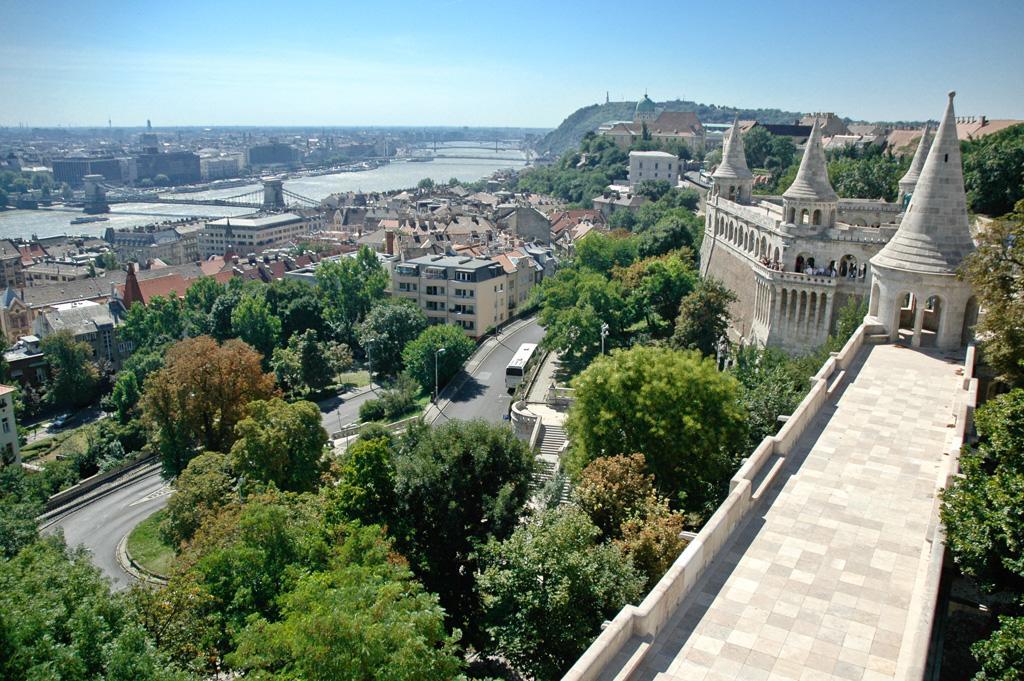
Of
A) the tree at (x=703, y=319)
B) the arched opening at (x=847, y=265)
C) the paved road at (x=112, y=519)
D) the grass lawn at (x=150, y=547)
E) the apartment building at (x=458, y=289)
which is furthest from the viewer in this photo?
the apartment building at (x=458, y=289)

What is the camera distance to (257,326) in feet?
172

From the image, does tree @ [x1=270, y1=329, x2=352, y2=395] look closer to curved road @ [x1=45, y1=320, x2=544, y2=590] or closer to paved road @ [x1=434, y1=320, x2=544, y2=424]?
curved road @ [x1=45, y1=320, x2=544, y2=590]

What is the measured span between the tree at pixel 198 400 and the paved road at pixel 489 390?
9.69 metres

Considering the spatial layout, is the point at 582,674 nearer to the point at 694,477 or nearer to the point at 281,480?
the point at 694,477

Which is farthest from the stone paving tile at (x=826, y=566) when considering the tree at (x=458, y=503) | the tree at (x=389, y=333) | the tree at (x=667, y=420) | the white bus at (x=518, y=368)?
the tree at (x=389, y=333)

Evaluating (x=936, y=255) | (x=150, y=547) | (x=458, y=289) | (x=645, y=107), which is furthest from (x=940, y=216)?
(x=645, y=107)

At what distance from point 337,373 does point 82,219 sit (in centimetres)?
13710

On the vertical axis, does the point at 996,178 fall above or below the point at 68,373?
above

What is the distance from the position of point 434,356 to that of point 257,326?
45.8 feet

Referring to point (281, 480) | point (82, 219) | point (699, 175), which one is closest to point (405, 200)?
point (699, 175)

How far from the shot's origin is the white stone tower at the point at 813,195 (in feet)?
111

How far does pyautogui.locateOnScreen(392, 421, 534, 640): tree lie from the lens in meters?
19.7

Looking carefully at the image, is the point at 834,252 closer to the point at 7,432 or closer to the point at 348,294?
the point at 348,294

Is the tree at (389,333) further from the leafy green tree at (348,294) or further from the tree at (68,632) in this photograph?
the tree at (68,632)
